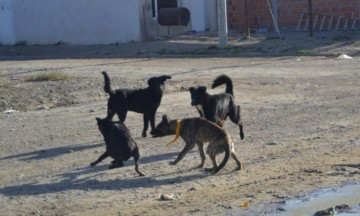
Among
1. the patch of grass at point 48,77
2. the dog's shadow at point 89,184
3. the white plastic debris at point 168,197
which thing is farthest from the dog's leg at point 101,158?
the patch of grass at point 48,77

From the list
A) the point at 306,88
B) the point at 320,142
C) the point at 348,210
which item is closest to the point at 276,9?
the point at 306,88

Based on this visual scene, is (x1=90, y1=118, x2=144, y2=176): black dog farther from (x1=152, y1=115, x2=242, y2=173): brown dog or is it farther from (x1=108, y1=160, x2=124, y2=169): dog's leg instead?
(x1=152, y1=115, x2=242, y2=173): brown dog

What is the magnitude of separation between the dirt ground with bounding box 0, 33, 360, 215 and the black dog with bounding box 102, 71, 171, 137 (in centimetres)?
42

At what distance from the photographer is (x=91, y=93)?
19531mm

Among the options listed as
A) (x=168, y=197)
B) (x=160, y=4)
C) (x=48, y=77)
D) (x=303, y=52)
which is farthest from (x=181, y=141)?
(x=160, y=4)

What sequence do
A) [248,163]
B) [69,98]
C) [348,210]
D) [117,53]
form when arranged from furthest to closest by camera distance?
1. [117,53]
2. [69,98]
3. [248,163]
4. [348,210]

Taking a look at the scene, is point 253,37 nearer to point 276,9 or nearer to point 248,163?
point 276,9

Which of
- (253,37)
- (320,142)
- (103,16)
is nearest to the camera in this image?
(320,142)

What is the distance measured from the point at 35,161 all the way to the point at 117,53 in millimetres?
18950

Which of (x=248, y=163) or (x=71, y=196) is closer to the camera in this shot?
(x=71, y=196)

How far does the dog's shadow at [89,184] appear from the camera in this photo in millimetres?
11078

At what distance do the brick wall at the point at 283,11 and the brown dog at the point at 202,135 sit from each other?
22763 millimetres

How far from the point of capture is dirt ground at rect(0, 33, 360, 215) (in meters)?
10.6

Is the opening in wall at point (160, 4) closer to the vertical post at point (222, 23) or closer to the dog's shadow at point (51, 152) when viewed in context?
the vertical post at point (222, 23)
